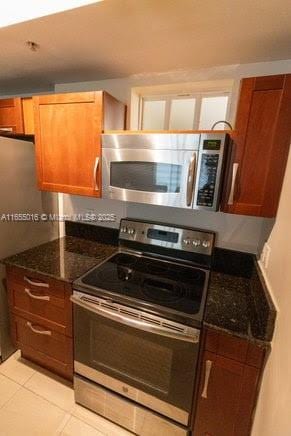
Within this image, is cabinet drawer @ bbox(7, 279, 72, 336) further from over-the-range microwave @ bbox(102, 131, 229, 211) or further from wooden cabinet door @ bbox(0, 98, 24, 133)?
wooden cabinet door @ bbox(0, 98, 24, 133)

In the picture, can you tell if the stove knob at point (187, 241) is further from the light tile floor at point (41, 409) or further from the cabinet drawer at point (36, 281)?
the light tile floor at point (41, 409)

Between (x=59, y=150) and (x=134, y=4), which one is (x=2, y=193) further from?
(x=134, y=4)

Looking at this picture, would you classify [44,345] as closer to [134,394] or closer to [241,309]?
[134,394]

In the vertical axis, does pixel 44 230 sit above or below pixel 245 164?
below

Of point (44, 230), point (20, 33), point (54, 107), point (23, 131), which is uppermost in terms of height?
point (20, 33)

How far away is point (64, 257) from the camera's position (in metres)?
1.62

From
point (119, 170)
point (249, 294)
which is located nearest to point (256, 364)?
point (249, 294)

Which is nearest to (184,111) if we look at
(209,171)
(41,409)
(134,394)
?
(209,171)

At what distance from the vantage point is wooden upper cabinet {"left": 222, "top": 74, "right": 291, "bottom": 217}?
1.02m

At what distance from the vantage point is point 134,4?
2.74 ft

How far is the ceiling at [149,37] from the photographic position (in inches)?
33.6

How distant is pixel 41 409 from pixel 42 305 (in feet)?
2.13

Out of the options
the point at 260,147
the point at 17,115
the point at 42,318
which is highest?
the point at 17,115

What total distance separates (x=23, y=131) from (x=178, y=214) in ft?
4.49
